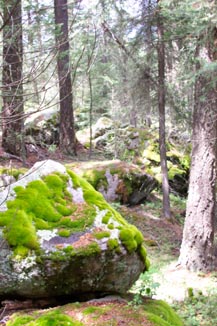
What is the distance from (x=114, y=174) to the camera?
9.83 m

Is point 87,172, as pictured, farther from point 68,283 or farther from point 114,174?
point 68,283

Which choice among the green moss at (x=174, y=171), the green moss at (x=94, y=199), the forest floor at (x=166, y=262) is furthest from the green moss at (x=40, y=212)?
the green moss at (x=174, y=171)

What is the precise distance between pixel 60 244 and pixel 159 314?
1.30m

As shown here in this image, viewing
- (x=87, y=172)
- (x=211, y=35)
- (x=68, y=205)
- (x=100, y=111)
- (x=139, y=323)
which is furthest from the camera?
(x=100, y=111)

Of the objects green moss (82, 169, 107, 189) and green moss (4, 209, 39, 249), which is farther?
green moss (82, 169, 107, 189)

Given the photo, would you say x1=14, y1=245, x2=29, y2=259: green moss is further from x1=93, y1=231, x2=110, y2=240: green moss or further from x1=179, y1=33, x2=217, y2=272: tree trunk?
x1=179, y1=33, x2=217, y2=272: tree trunk

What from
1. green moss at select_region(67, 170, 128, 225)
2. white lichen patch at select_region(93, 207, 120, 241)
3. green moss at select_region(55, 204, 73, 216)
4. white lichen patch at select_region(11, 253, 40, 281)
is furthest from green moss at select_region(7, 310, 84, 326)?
green moss at select_region(67, 170, 128, 225)

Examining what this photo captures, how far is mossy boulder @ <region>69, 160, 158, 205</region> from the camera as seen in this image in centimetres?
959

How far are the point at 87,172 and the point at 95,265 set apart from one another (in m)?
6.04

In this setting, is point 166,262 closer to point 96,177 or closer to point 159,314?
point 96,177

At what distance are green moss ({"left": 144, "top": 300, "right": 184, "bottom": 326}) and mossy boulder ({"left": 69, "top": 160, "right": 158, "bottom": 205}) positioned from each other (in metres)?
5.66

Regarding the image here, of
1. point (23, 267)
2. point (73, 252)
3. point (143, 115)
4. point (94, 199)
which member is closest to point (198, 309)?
point (94, 199)

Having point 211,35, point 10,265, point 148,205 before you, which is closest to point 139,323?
point 10,265

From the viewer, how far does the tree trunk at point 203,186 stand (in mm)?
6969
